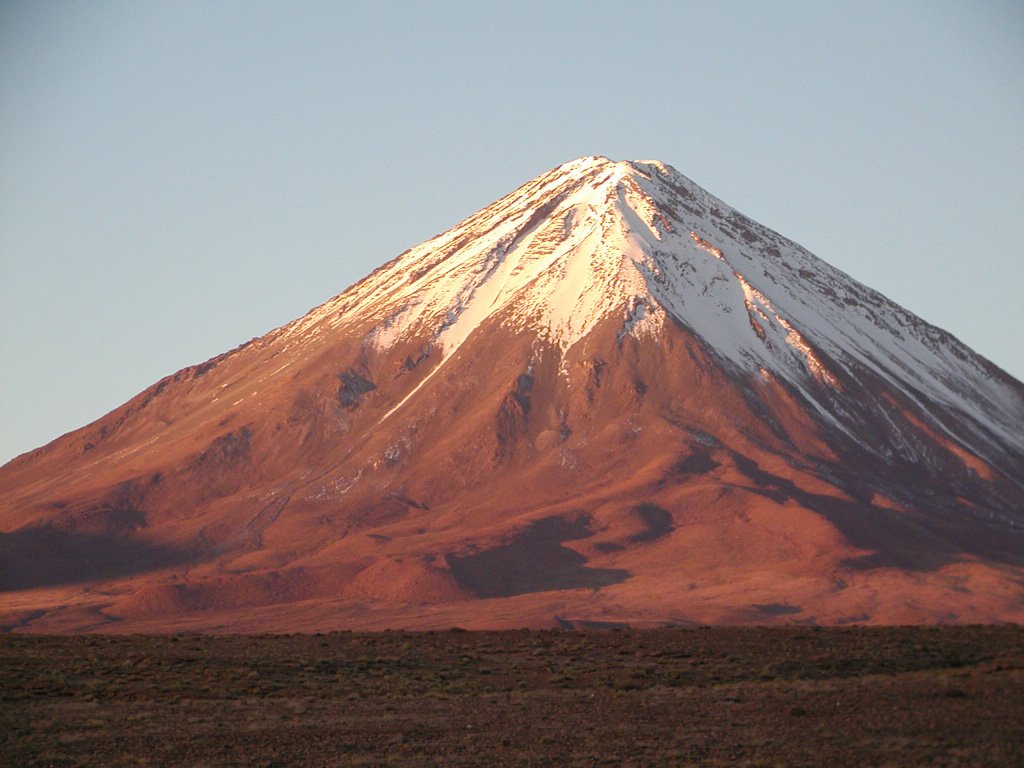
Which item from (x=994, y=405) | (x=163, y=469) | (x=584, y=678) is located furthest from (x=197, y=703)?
(x=994, y=405)

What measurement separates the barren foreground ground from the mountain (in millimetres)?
46376

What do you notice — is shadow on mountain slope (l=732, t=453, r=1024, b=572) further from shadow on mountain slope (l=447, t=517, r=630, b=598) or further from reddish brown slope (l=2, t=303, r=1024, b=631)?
shadow on mountain slope (l=447, t=517, r=630, b=598)

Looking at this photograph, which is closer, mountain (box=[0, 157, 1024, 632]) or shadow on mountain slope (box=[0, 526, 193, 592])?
mountain (box=[0, 157, 1024, 632])

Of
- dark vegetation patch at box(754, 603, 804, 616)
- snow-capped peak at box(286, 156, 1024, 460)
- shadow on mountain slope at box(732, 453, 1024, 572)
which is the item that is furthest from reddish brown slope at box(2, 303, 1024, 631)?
snow-capped peak at box(286, 156, 1024, 460)

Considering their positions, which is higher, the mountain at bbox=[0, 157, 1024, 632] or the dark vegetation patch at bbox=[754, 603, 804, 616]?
the mountain at bbox=[0, 157, 1024, 632]

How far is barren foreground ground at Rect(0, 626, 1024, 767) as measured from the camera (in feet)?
92.8

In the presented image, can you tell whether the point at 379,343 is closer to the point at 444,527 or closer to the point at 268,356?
the point at 268,356

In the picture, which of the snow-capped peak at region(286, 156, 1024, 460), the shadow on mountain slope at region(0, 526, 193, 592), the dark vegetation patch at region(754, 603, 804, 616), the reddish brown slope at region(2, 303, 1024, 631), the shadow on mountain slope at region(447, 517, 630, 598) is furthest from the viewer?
the snow-capped peak at region(286, 156, 1024, 460)

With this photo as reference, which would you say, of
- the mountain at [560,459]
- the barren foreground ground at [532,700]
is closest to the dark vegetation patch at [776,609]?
the mountain at [560,459]

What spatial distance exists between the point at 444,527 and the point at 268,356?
5894 centimetres

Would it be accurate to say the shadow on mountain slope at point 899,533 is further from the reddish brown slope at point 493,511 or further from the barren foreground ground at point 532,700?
the barren foreground ground at point 532,700

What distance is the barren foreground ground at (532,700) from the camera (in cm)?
2828

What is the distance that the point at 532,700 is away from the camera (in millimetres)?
34531

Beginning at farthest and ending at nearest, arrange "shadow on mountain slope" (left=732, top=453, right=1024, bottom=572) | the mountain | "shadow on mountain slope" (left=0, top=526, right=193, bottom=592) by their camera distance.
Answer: "shadow on mountain slope" (left=0, top=526, right=193, bottom=592)
"shadow on mountain slope" (left=732, top=453, right=1024, bottom=572)
the mountain
